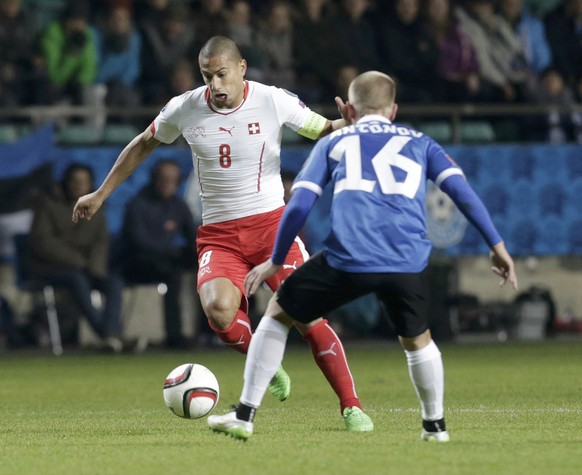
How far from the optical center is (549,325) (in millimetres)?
17984

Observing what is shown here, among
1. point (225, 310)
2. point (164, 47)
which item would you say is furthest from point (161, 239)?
point (225, 310)

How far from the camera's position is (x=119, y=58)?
1741 centimetres

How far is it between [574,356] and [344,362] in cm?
702

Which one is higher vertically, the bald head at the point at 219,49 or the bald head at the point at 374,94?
the bald head at the point at 219,49

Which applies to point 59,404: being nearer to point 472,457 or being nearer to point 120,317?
point 472,457

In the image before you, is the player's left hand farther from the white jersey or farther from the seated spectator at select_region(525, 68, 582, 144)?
the seated spectator at select_region(525, 68, 582, 144)

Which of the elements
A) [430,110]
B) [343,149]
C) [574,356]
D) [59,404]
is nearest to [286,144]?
[430,110]

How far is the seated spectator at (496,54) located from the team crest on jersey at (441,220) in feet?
6.29

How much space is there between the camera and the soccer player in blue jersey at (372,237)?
684 cm

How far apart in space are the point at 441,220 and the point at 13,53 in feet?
18.3

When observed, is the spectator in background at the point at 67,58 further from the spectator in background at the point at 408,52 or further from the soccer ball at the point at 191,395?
the soccer ball at the point at 191,395

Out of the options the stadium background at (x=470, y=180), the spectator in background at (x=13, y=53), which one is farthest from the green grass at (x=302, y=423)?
the spectator in background at (x=13, y=53)

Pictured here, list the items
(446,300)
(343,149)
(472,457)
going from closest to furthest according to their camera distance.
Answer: (472,457) → (343,149) → (446,300)

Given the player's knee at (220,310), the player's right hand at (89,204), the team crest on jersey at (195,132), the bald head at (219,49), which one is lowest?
the player's knee at (220,310)
